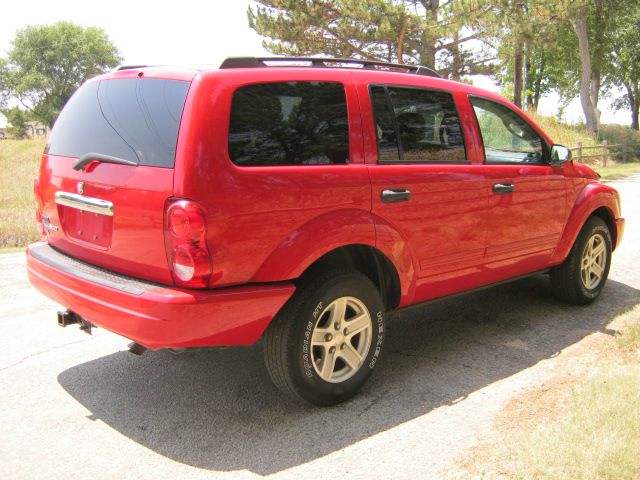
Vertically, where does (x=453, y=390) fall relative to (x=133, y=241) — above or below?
below

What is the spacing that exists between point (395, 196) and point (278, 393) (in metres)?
1.44

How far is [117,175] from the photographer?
342 centimetres

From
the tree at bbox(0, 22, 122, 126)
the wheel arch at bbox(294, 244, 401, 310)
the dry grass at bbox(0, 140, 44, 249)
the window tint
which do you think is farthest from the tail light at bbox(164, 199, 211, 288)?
the tree at bbox(0, 22, 122, 126)

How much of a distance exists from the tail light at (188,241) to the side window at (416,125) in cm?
135

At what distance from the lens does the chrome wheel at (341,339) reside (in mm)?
3684

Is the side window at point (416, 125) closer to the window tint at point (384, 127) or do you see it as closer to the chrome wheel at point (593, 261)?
the window tint at point (384, 127)

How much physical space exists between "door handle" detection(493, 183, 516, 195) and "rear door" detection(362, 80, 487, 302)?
14 centimetres

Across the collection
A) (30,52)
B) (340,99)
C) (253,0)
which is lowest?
(340,99)

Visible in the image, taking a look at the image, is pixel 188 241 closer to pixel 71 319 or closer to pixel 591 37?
pixel 71 319

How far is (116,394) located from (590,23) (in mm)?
42977

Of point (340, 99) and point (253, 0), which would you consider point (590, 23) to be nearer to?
point (253, 0)

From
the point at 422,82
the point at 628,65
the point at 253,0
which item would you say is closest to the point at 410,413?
the point at 422,82

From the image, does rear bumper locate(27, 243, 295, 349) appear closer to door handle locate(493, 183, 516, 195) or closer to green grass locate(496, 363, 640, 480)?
green grass locate(496, 363, 640, 480)

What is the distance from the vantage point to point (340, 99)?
150 inches
